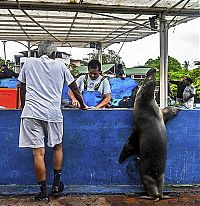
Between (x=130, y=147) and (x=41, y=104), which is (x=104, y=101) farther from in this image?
(x=41, y=104)

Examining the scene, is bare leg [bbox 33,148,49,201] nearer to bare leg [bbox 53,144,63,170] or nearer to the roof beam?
bare leg [bbox 53,144,63,170]

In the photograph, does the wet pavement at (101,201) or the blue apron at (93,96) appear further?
the blue apron at (93,96)

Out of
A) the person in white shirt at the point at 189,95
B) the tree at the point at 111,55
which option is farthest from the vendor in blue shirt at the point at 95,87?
the tree at the point at 111,55

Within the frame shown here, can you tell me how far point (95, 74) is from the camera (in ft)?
18.0

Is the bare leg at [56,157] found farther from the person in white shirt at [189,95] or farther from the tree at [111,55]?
the tree at [111,55]

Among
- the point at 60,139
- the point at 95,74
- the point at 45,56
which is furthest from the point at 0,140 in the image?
the point at 95,74

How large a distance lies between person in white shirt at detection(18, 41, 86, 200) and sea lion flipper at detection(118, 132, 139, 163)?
95 cm

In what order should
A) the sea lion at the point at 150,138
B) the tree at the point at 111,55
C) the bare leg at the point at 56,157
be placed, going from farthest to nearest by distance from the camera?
the tree at the point at 111,55
the sea lion at the point at 150,138
the bare leg at the point at 56,157

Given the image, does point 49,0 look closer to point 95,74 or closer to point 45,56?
point 95,74

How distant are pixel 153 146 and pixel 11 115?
1876 millimetres

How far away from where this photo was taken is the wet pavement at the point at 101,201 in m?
4.30

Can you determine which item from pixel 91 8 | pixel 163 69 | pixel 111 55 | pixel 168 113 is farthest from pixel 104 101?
pixel 111 55

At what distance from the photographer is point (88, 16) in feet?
31.1

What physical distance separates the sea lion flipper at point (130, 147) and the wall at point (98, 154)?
0.07 metres
